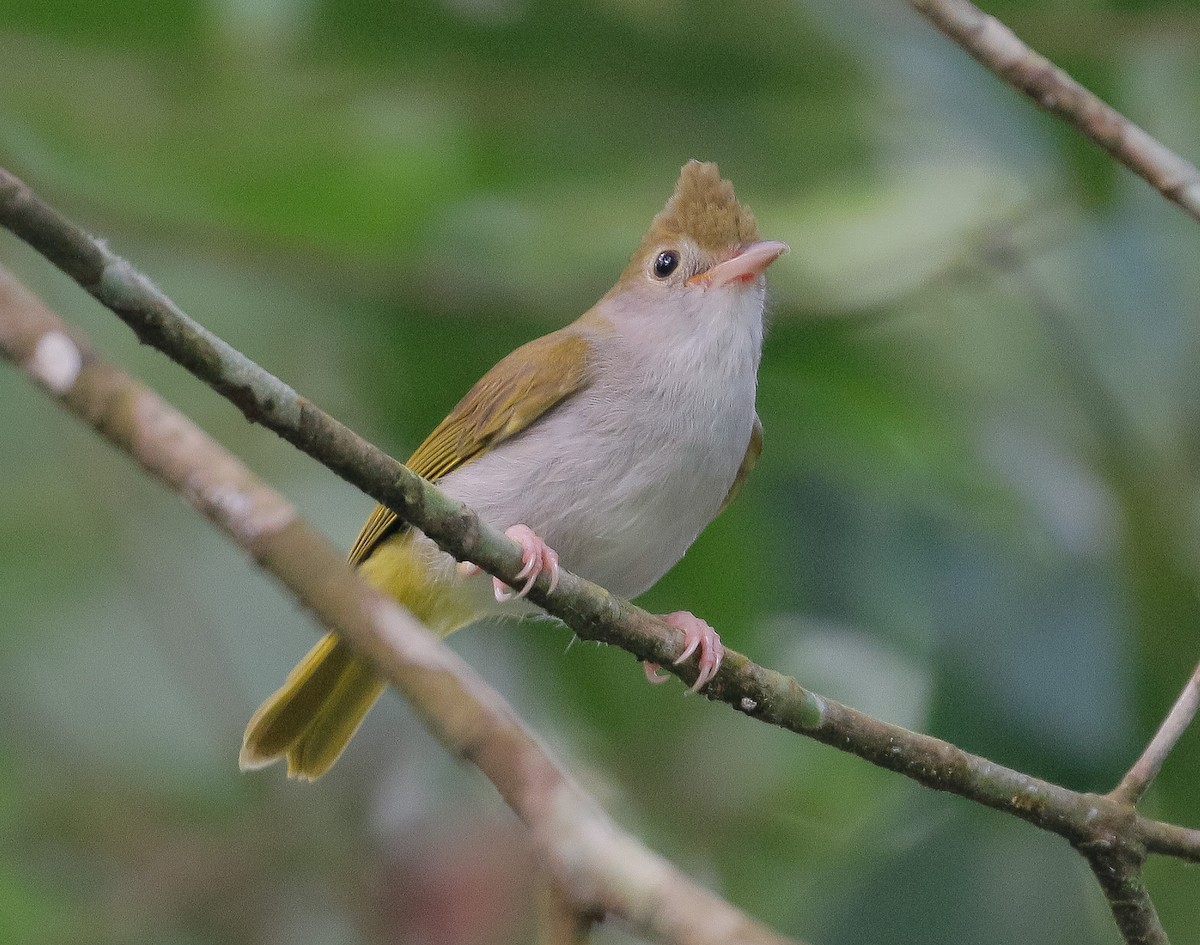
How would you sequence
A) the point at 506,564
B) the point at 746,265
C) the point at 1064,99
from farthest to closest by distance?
the point at 746,265, the point at 1064,99, the point at 506,564

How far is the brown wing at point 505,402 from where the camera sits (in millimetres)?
3465

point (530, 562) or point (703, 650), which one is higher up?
point (530, 562)

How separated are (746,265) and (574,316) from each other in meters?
1.33

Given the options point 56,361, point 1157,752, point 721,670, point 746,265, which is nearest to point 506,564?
point 721,670

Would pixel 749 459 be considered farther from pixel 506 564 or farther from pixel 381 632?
pixel 381 632

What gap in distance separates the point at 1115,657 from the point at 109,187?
3.13m

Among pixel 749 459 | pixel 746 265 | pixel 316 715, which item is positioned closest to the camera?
pixel 746 265

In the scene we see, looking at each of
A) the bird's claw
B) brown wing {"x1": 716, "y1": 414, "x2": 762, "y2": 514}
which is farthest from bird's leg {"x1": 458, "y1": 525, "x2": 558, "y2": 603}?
brown wing {"x1": 716, "y1": 414, "x2": 762, "y2": 514}

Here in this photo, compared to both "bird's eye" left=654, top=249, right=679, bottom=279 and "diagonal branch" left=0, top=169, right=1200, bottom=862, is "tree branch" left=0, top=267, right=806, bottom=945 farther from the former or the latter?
"bird's eye" left=654, top=249, right=679, bottom=279

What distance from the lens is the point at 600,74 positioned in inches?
192

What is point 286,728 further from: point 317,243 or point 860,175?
point 860,175

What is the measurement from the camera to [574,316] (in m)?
4.74

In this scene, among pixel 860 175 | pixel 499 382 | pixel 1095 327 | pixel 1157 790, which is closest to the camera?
pixel 499 382

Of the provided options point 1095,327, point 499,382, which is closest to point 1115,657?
point 1095,327
